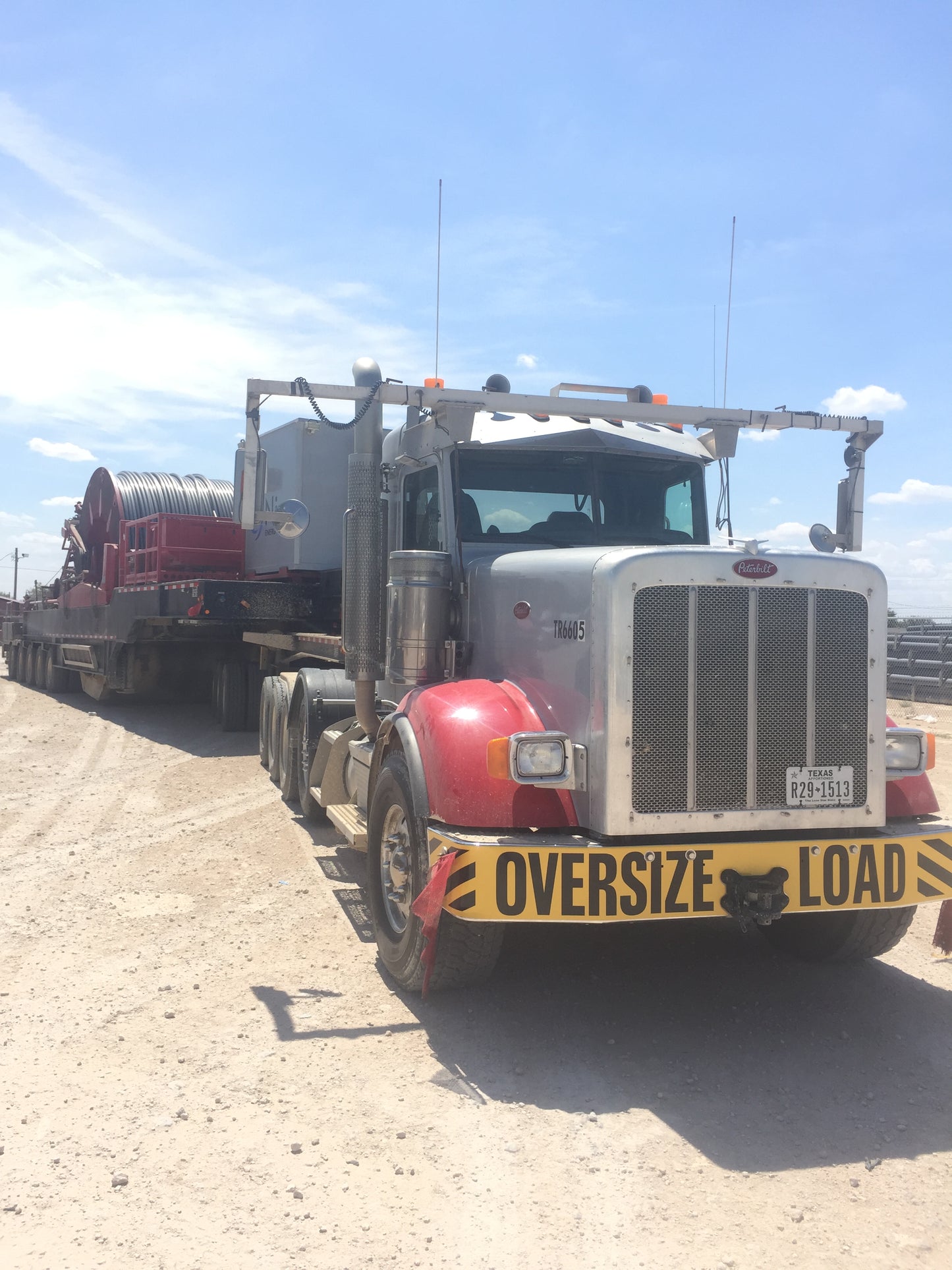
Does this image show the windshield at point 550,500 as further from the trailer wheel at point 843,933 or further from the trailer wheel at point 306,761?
the trailer wheel at point 306,761

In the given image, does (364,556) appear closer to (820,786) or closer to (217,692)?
(820,786)

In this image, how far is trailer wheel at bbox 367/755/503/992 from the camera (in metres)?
4.36

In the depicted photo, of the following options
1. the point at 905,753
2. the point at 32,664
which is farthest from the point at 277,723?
the point at 32,664

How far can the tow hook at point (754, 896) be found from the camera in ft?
13.1

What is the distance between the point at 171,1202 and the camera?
119 inches

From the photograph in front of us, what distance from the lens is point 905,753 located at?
445cm

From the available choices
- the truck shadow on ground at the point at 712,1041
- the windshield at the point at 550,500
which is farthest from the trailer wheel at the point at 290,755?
the windshield at the point at 550,500

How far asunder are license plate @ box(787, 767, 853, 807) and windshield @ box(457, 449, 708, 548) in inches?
69.9

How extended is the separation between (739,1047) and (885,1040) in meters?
0.60

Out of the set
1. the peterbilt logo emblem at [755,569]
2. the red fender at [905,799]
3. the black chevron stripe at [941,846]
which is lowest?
the black chevron stripe at [941,846]

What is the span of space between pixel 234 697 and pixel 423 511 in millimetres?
8313

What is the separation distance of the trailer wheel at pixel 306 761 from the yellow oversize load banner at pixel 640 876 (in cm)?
410

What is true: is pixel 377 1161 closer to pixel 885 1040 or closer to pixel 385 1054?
pixel 385 1054

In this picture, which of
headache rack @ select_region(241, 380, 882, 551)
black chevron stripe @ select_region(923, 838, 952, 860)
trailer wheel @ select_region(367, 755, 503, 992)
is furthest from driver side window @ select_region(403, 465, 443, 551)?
black chevron stripe @ select_region(923, 838, 952, 860)
